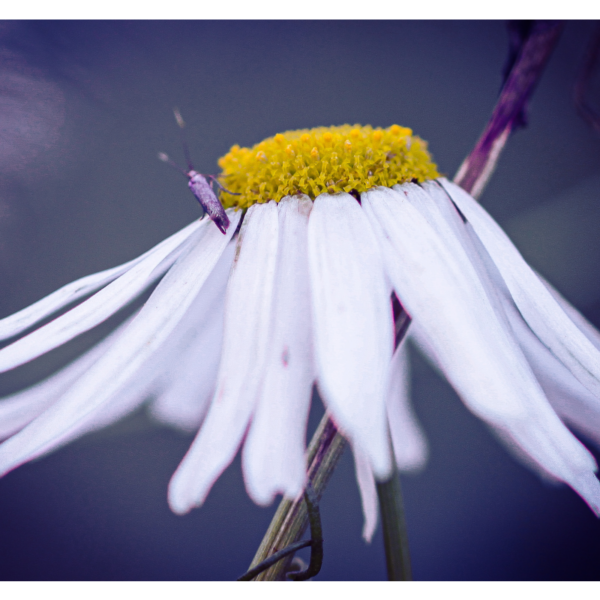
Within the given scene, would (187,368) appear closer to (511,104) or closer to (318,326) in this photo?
(318,326)

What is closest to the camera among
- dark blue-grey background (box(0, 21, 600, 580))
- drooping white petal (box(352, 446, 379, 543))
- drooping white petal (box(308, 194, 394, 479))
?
drooping white petal (box(308, 194, 394, 479))

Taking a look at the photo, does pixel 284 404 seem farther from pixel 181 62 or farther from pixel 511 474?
pixel 511 474

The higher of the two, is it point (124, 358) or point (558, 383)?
point (124, 358)

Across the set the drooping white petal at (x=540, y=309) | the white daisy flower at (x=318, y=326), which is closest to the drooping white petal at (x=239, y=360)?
the white daisy flower at (x=318, y=326)

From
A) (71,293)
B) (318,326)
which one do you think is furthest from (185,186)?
(318,326)

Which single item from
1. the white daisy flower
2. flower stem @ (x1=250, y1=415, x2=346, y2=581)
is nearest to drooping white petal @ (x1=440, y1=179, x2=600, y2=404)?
the white daisy flower

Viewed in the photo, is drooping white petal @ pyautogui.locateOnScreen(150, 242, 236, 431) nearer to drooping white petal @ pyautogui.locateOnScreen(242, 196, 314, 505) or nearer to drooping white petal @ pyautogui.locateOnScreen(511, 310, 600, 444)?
drooping white petal @ pyautogui.locateOnScreen(242, 196, 314, 505)
